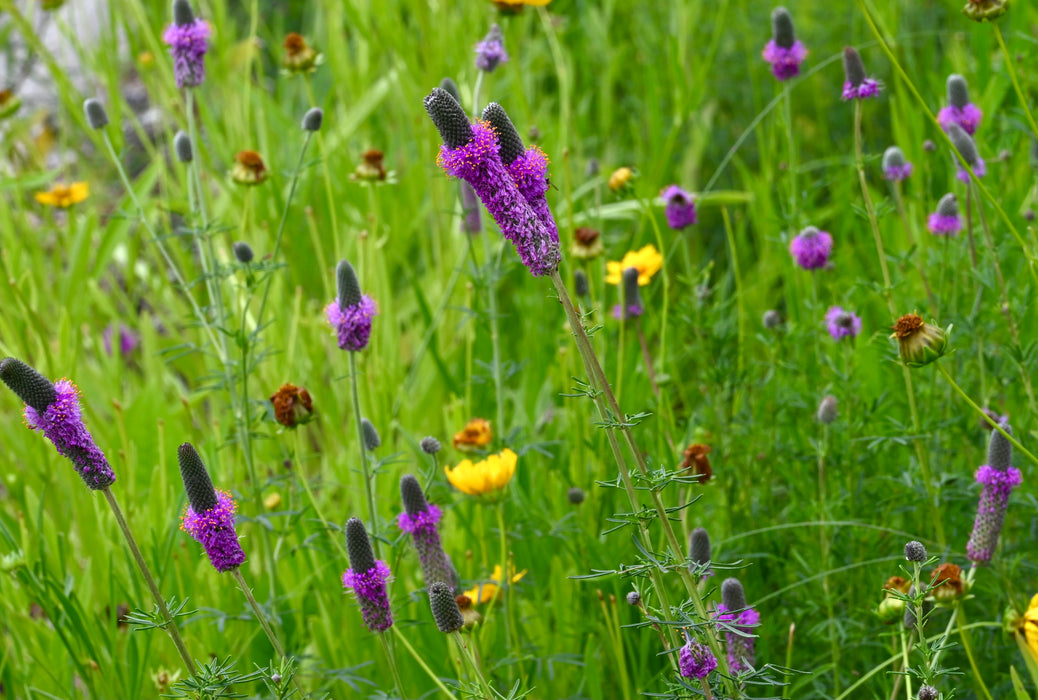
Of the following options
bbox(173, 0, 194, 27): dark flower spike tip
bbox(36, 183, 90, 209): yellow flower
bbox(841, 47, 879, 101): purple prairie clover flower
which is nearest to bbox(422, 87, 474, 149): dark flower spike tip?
bbox(841, 47, 879, 101): purple prairie clover flower

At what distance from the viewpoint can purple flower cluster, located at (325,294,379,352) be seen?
4.06 feet

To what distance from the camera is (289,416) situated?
1355mm

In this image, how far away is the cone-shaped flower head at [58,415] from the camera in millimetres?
891

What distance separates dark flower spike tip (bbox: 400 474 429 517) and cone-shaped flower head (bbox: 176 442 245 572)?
0.25 metres

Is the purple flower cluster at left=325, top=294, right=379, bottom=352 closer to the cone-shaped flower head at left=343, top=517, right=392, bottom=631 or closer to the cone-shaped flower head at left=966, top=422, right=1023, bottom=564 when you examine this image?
the cone-shaped flower head at left=343, top=517, right=392, bottom=631

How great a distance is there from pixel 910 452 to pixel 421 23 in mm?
1712

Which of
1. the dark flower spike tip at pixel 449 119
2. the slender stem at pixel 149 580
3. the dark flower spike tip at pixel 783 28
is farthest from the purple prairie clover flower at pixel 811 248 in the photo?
the slender stem at pixel 149 580

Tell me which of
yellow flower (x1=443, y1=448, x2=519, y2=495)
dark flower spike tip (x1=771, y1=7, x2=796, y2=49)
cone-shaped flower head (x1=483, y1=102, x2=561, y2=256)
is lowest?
yellow flower (x1=443, y1=448, x2=519, y2=495)

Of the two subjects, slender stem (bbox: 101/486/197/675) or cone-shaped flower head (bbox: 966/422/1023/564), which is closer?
slender stem (bbox: 101/486/197/675)

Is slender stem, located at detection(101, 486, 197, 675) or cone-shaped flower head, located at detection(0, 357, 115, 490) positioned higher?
cone-shaped flower head, located at detection(0, 357, 115, 490)

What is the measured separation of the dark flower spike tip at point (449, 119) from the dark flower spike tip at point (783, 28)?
110cm

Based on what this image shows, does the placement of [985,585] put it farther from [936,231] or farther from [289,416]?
[289,416]

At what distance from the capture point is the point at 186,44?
5.40ft

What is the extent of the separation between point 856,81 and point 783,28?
12.2 inches
